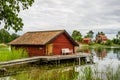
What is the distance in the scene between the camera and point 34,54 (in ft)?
109

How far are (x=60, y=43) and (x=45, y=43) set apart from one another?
405cm

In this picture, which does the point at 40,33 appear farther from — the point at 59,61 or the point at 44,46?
the point at 59,61

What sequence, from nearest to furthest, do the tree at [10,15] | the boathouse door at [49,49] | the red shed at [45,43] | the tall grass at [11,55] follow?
the tree at [10,15] → the tall grass at [11,55] → the red shed at [45,43] → the boathouse door at [49,49]

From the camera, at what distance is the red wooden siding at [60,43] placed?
111 ft

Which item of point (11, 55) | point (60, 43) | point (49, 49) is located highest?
point (60, 43)

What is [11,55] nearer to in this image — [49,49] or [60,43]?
[49,49]

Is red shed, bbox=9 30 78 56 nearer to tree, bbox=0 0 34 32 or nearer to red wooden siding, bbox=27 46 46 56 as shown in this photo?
red wooden siding, bbox=27 46 46 56

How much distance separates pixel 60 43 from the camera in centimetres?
3481

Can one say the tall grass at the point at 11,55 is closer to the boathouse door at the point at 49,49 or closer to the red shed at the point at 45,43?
the red shed at the point at 45,43

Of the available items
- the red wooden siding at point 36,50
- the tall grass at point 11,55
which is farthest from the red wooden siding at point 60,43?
the tall grass at point 11,55

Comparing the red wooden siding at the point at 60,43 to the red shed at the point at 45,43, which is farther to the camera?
the red wooden siding at the point at 60,43

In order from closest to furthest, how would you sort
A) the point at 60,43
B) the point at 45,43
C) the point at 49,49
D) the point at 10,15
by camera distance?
1. the point at 10,15
2. the point at 45,43
3. the point at 49,49
4. the point at 60,43

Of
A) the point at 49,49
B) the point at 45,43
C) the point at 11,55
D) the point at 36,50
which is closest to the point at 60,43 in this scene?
the point at 49,49

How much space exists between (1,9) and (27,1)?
1627 mm
